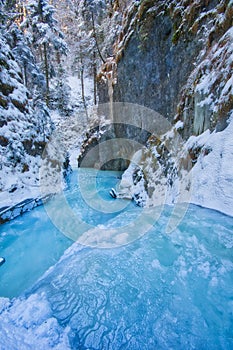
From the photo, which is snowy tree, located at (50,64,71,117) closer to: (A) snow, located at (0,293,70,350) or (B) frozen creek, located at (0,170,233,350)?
(B) frozen creek, located at (0,170,233,350)

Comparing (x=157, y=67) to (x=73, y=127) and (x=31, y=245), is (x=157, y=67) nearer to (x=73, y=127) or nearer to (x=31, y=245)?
(x=31, y=245)

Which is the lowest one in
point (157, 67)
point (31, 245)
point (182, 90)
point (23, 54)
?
point (31, 245)

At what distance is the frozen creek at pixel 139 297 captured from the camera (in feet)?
6.72

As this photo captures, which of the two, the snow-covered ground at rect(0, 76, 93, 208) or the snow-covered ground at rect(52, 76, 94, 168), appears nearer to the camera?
the snow-covered ground at rect(0, 76, 93, 208)

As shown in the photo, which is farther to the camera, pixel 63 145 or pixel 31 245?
pixel 63 145

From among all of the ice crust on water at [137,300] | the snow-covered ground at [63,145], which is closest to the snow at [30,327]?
the ice crust on water at [137,300]

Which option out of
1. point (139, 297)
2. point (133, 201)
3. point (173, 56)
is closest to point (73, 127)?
point (173, 56)

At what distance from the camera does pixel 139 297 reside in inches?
101

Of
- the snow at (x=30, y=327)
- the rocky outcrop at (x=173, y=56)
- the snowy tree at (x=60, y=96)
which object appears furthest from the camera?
the snowy tree at (x=60, y=96)

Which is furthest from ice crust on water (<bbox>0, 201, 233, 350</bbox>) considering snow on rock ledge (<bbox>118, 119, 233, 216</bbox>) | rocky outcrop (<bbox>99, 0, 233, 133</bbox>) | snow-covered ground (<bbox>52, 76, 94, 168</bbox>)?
snow-covered ground (<bbox>52, 76, 94, 168</bbox>)

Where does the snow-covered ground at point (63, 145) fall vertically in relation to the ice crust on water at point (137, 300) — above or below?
above

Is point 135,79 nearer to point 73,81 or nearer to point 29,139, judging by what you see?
point 29,139

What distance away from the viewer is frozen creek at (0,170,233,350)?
2049 mm

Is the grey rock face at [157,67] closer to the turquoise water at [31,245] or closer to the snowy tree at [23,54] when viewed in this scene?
the turquoise water at [31,245]
